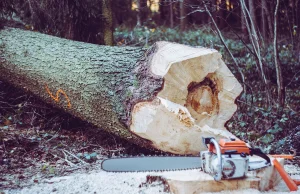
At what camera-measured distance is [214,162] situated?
2.45m

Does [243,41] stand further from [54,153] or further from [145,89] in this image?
[54,153]

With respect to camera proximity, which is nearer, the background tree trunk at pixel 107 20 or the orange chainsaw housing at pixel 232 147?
the orange chainsaw housing at pixel 232 147

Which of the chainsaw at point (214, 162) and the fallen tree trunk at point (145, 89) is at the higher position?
the fallen tree trunk at point (145, 89)

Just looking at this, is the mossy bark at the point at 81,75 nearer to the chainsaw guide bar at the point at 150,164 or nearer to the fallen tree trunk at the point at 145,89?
the fallen tree trunk at the point at 145,89

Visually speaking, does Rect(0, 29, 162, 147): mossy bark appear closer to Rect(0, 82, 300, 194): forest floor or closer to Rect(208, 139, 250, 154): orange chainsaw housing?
Rect(0, 82, 300, 194): forest floor

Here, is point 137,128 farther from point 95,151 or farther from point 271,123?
point 271,123

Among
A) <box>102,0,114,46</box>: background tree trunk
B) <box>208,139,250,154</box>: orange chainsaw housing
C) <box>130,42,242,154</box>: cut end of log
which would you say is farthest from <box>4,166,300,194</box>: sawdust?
Result: <box>102,0,114,46</box>: background tree trunk

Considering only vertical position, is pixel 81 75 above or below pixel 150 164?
above

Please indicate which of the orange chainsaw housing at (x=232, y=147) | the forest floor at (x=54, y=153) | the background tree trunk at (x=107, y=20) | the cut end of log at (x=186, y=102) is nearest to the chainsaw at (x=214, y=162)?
the orange chainsaw housing at (x=232, y=147)

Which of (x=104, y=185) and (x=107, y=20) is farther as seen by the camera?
(x=107, y=20)

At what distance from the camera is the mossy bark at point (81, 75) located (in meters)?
3.41

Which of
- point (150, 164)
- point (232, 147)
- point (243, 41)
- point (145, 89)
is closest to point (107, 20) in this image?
point (243, 41)

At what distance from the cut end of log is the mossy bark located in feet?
0.42

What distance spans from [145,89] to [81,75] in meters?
0.79
